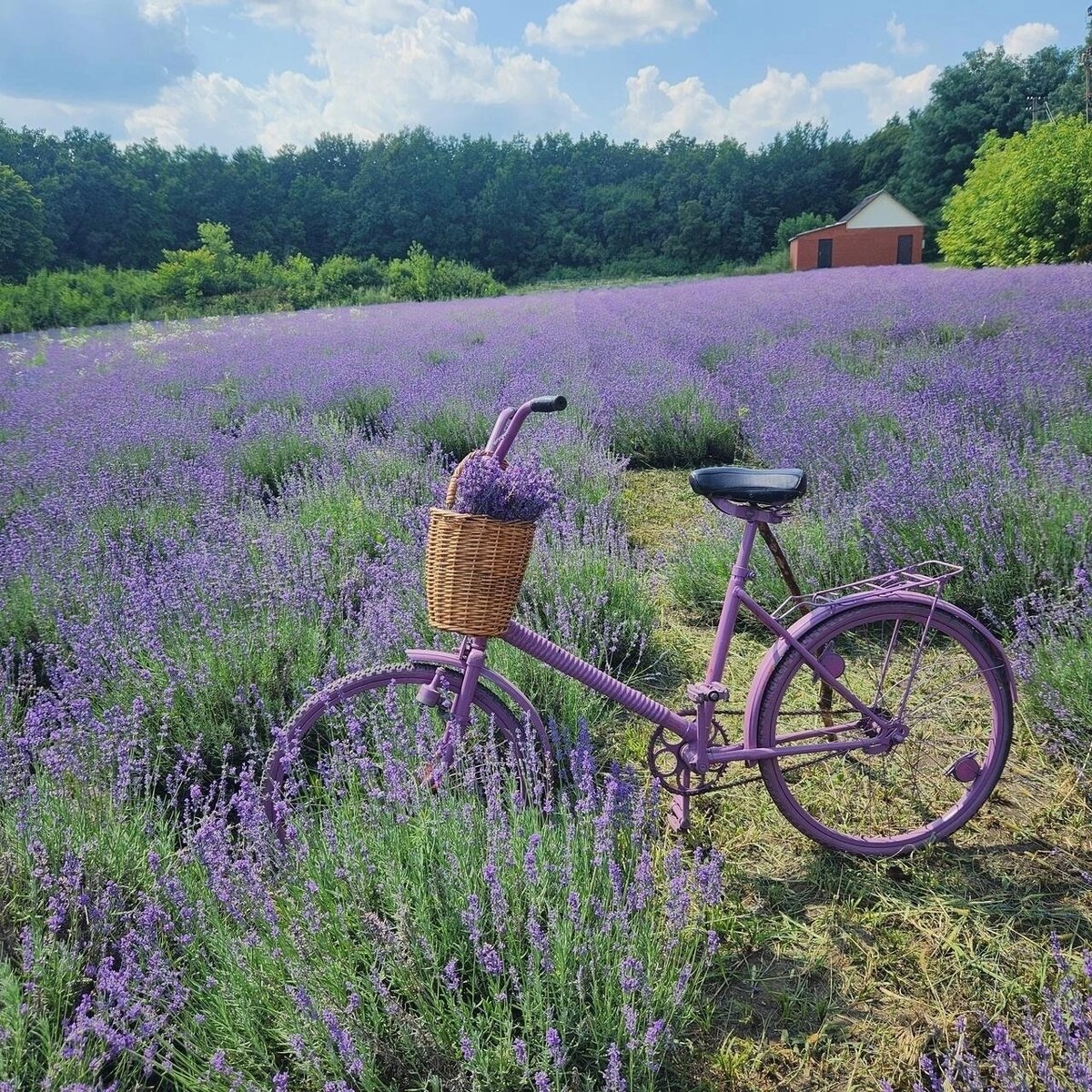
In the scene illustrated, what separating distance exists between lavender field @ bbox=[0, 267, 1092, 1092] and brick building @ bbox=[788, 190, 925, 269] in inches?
1448

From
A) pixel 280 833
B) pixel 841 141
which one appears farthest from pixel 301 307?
pixel 841 141

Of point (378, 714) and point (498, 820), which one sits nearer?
point (498, 820)

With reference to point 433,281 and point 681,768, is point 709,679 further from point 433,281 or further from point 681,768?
point 433,281

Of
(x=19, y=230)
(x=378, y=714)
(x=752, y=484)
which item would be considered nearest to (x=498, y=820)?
(x=378, y=714)

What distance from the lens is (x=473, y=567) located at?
161 centimetres

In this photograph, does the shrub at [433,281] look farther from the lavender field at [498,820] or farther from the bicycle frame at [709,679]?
the bicycle frame at [709,679]

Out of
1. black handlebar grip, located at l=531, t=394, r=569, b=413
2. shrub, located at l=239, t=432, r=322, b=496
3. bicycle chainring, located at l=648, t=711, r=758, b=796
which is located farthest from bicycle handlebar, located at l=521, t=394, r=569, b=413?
shrub, located at l=239, t=432, r=322, b=496

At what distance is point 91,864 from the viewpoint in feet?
5.68

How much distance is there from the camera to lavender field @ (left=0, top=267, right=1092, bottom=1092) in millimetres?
1396

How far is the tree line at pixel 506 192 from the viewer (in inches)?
1441

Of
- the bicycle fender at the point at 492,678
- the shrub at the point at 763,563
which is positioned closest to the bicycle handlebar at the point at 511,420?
the bicycle fender at the point at 492,678

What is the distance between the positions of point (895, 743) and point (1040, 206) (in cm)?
2219

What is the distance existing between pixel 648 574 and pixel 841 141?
57.0 m

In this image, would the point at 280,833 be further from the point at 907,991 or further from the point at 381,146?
the point at 381,146
